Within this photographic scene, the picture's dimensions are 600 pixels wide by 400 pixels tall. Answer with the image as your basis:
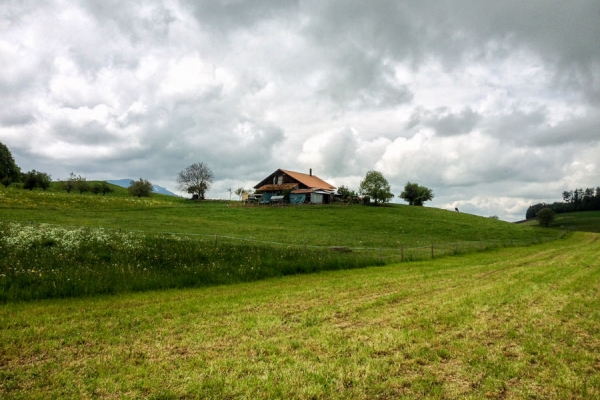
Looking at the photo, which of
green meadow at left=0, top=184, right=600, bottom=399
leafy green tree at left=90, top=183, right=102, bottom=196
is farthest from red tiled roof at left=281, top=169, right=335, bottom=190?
green meadow at left=0, top=184, right=600, bottom=399

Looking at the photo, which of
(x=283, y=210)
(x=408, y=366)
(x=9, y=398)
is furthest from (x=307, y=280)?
(x=283, y=210)

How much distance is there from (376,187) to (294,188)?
2018cm

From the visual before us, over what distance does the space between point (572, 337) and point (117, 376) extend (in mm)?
10106

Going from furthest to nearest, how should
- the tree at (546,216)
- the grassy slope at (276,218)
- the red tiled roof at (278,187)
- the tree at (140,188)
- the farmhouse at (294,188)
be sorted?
the tree at (140,188), the tree at (546,216), the red tiled roof at (278,187), the farmhouse at (294,188), the grassy slope at (276,218)

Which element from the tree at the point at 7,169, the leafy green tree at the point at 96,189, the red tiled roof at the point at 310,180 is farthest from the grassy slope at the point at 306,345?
the leafy green tree at the point at 96,189

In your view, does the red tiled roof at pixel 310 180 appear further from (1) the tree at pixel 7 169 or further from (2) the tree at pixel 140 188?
(1) the tree at pixel 7 169

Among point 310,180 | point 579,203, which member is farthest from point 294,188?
point 579,203

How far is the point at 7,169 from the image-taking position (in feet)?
290

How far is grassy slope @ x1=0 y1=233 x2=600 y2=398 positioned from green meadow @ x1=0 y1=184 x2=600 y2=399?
1.5 inches

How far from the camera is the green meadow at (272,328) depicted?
20.3 ft

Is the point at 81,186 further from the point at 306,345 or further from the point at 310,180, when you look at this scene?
the point at 306,345

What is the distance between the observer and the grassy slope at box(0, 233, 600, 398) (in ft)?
20.0

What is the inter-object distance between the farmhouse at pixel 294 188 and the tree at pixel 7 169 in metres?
60.5

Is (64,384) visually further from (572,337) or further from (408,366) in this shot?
(572,337)
